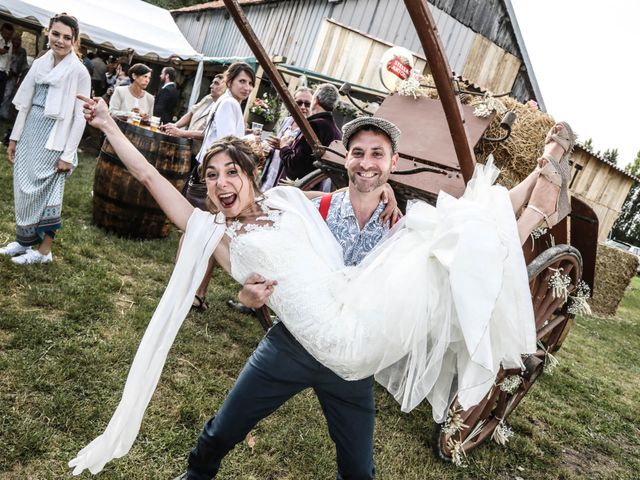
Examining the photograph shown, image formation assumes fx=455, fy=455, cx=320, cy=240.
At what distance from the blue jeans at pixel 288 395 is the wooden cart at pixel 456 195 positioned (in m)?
0.90

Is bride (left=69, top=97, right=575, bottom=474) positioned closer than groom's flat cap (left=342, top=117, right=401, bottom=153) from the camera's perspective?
Yes

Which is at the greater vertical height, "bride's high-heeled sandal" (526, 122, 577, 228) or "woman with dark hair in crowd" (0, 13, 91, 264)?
"bride's high-heeled sandal" (526, 122, 577, 228)

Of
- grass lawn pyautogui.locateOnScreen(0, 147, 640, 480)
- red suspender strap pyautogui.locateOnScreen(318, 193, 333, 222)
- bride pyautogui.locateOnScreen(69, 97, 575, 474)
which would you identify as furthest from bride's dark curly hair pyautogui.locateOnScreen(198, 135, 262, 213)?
grass lawn pyautogui.locateOnScreen(0, 147, 640, 480)

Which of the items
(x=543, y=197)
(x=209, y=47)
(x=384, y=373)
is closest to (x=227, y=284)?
(x=384, y=373)

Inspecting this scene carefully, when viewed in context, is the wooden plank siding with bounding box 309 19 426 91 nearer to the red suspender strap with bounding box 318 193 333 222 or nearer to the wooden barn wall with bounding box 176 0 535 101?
the wooden barn wall with bounding box 176 0 535 101

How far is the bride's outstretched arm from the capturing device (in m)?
1.75

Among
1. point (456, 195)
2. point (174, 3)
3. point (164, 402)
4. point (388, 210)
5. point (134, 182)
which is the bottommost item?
point (164, 402)

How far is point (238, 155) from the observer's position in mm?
1846

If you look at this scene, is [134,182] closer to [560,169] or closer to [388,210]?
[388,210]

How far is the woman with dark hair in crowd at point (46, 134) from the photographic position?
11.5 ft

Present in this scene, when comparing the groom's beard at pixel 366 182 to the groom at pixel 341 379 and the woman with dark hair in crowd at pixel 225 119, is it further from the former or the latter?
the woman with dark hair in crowd at pixel 225 119

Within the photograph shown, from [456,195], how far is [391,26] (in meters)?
10.4

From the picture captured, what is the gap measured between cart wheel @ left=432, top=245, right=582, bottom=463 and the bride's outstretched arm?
1798 mm

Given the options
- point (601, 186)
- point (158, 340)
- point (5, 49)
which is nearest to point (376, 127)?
point (158, 340)
